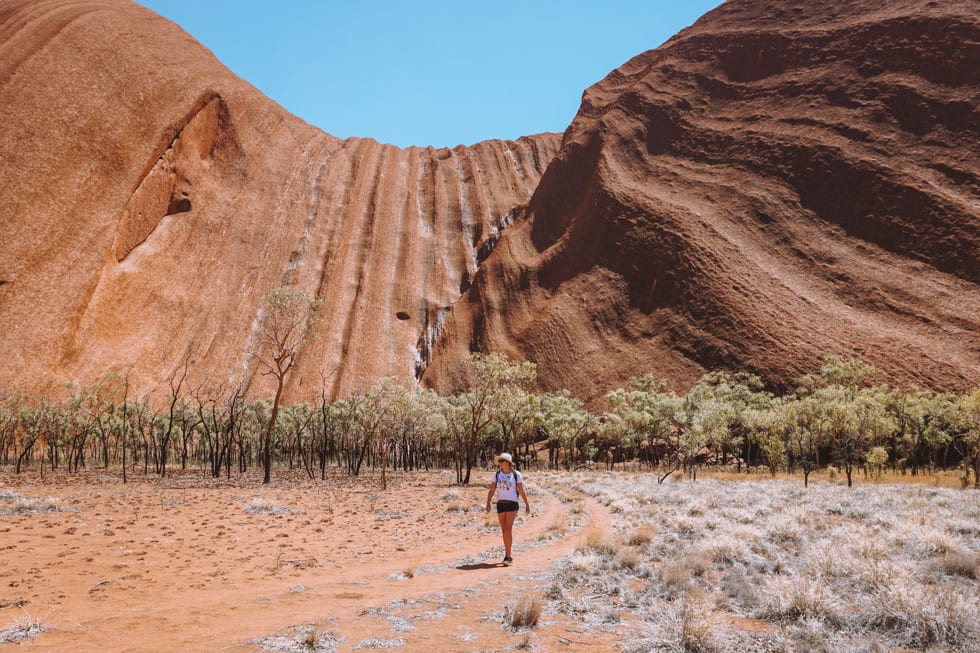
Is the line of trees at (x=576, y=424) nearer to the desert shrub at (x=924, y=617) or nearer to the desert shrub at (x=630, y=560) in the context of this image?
the desert shrub at (x=630, y=560)

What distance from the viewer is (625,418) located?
5119 centimetres

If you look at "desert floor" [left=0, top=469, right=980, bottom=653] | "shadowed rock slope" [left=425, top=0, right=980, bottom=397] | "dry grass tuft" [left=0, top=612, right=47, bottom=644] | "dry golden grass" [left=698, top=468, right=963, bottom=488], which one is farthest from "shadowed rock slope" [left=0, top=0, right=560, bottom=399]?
"dry grass tuft" [left=0, top=612, right=47, bottom=644]

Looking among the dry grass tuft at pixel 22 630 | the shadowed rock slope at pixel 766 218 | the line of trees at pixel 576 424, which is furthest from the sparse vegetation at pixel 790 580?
the shadowed rock slope at pixel 766 218

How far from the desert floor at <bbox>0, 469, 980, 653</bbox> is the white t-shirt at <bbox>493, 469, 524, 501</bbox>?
4.23ft

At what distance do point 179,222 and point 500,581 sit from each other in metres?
86.2

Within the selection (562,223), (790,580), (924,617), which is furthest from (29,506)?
(562,223)

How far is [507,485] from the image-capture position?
36.1 ft

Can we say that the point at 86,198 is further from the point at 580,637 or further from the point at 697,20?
the point at 697,20

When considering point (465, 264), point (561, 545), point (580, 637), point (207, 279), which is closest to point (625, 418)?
point (561, 545)

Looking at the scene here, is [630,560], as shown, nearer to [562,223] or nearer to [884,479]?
[884,479]

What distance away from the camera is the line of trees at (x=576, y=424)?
122ft

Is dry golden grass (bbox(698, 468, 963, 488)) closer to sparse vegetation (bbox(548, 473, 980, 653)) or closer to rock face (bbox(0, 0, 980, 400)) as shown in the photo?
sparse vegetation (bbox(548, 473, 980, 653))

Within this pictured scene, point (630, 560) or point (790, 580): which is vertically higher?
point (790, 580)

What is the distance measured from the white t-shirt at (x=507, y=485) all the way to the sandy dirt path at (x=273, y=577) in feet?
4.20
